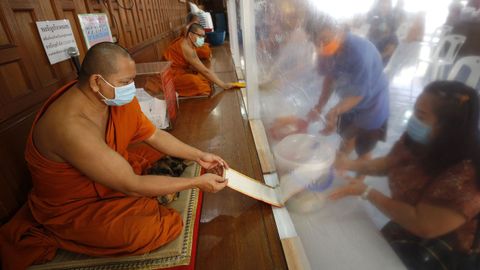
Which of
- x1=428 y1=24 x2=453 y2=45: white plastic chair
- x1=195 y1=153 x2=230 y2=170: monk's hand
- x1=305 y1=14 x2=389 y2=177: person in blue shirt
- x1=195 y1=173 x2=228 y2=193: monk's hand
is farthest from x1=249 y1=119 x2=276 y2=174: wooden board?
x1=428 y1=24 x2=453 y2=45: white plastic chair

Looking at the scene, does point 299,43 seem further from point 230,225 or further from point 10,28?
point 10,28

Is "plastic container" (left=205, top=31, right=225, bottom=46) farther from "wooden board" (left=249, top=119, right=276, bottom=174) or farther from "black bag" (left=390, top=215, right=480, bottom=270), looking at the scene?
"black bag" (left=390, top=215, right=480, bottom=270)

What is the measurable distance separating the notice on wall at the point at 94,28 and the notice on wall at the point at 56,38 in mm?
207

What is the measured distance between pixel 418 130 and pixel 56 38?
199 cm

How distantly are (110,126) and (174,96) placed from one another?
5.19 ft

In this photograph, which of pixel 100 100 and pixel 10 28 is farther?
pixel 10 28

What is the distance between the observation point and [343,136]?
0.81m

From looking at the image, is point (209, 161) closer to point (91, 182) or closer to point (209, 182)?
point (209, 182)

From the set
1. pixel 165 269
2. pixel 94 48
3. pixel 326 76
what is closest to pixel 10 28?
pixel 94 48

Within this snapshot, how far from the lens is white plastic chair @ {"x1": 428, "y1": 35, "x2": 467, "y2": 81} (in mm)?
367

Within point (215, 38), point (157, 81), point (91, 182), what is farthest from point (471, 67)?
point (215, 38)

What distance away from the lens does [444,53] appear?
1.25 ft

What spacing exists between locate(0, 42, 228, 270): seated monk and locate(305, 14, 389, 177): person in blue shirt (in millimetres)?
621

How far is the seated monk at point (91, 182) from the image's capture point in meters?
0.97
